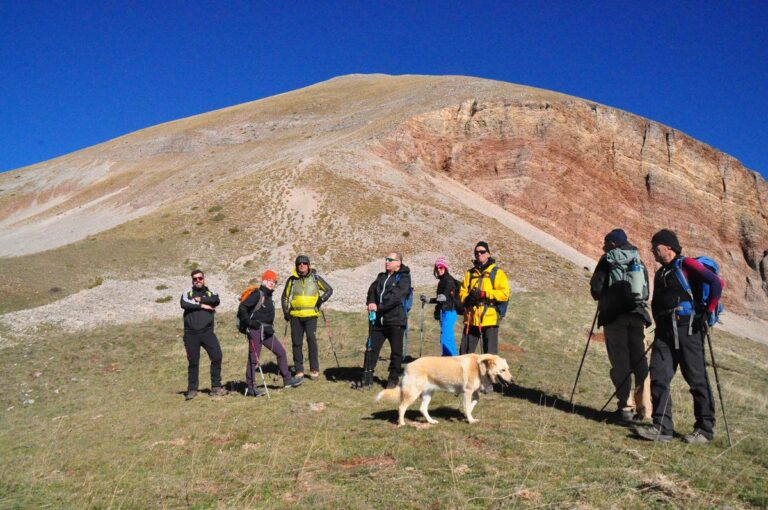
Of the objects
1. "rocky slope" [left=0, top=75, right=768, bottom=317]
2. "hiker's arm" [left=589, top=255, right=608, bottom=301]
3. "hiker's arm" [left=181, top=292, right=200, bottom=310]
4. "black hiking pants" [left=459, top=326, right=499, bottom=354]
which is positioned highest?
"rocky slope" [left=0, top=75, right=768, bottom=317]

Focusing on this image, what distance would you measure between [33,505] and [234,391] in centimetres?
554

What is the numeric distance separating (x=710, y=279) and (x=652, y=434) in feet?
6.96

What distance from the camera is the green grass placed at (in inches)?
186

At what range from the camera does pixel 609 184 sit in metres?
50.9

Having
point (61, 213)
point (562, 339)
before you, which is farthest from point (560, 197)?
point (61, 213)

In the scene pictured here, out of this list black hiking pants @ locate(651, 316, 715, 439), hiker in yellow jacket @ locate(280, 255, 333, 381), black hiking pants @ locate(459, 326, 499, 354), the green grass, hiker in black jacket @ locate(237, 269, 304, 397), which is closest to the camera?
the green grass

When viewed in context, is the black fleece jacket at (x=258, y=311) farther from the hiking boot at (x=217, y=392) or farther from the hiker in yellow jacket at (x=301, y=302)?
the hiking boot at (x=217, y=392)

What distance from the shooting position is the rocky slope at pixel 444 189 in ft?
113

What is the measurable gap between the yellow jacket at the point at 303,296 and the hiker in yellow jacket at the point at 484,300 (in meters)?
2.98

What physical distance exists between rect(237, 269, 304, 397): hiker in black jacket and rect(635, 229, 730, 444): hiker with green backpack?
6629 mm

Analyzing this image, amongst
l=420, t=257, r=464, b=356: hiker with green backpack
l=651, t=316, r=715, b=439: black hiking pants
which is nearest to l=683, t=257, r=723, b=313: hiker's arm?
l=651, t=316, r=715, b=439: black hiking pants

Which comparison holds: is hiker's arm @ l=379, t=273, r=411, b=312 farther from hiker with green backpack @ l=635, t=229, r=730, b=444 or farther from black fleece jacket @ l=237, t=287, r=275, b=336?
hiker with green backpack @ l=635, t=229, r=730, b=444

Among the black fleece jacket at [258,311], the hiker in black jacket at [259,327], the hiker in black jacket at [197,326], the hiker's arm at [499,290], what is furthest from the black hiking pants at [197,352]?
the hiker's arm at [499,290]

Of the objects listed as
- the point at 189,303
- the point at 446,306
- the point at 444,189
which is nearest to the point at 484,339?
the point at 446,306
